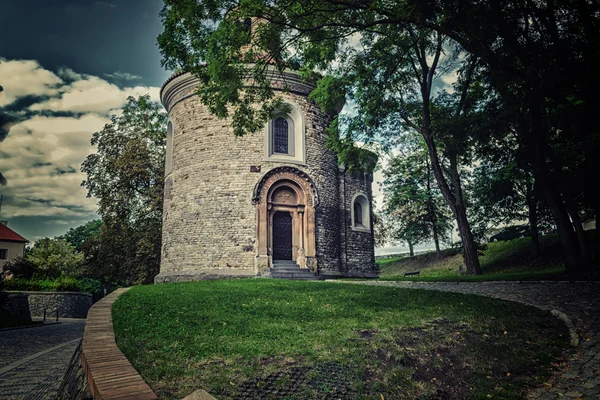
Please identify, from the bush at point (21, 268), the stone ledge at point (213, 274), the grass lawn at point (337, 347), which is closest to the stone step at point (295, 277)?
the stone ledge at point (213, 274)

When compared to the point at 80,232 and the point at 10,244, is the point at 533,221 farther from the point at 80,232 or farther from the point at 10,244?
the point at 80,232

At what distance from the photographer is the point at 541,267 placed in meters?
19.4

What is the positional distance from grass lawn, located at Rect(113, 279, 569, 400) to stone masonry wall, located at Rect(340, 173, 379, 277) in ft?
38.0

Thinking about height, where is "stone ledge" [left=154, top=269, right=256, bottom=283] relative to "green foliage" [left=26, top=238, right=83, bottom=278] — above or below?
below

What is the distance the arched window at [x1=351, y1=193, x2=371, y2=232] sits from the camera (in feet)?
70.3

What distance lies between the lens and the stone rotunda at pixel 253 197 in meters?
17.0

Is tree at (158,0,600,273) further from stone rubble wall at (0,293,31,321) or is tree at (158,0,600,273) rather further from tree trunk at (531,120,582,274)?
stone rubble wall at (0,293,31,321)

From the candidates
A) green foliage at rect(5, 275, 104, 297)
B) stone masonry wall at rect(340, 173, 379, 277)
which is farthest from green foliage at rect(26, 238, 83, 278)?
stone masonry wall at rect(340, 173, 379, 277)

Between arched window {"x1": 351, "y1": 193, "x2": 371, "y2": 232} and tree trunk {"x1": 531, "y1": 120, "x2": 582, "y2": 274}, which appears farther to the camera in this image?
arched window {"x1": 351, "y1": 193, "x2": 371, "y2": 232}

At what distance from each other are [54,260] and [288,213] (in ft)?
52.9

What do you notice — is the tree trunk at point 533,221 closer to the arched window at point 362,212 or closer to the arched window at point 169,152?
the arched window at point 362,212

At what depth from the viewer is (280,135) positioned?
61.8ft

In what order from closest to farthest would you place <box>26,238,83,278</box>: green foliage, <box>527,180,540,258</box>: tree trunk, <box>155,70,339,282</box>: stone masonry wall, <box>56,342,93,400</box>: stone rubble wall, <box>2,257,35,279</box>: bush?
<box>56,342,93,400</box>: stone rubble wall
<box>155,70,339,282</box>: stone masonry wall
<box>527,180,540,258</box>: tree trunk
<box>2,257,35,279</box>: bush
<box>26,238,83,278</box>: green foliage

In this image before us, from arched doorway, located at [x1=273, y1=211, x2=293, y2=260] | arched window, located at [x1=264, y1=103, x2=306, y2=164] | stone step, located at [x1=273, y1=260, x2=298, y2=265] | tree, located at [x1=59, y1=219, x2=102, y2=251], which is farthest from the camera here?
tree, located at [x1=59, y1=219, x2=102, y2=251]
